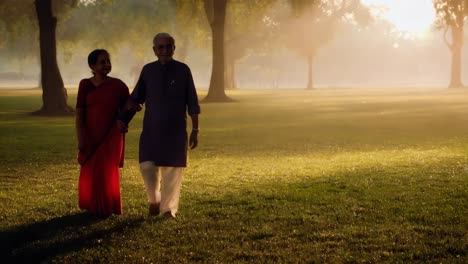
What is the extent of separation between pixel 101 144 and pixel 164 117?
2.63 feet

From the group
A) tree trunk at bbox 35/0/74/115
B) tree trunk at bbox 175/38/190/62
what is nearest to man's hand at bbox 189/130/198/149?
tree trunk at bbox 35/0/74/115

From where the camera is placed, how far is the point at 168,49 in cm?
640

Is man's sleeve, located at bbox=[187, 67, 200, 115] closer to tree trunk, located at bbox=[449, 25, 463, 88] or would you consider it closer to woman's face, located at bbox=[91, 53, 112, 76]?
woman's face, located at bbox=[91, 53, 112, 76]

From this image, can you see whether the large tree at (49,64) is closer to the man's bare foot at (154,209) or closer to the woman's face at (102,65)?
the woman's face at (102,65)

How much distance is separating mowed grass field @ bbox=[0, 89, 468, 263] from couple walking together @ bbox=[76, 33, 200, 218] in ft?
1.27

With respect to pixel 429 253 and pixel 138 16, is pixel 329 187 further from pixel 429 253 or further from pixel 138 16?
pixel 138 16

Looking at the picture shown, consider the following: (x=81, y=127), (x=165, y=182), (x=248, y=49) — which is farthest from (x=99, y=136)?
(x=248, y=49)

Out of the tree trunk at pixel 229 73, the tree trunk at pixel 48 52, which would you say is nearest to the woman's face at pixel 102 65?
the tree trunk at pixel 48 52

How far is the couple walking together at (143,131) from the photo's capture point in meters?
6.50

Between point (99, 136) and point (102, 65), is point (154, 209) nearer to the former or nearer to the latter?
point (99, 136)

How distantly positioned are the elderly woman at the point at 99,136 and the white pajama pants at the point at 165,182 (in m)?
0.37

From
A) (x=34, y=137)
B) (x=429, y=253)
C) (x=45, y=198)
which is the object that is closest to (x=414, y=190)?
(x=429, y=253)

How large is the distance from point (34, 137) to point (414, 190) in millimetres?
12159

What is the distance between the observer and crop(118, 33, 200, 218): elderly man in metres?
6.47
